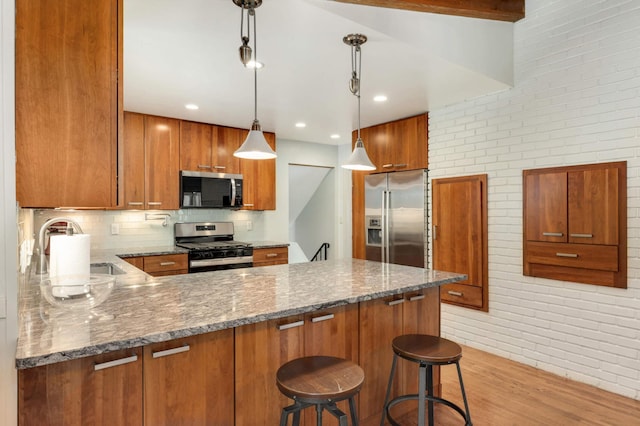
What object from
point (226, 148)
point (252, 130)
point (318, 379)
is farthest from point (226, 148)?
point (318, 379)

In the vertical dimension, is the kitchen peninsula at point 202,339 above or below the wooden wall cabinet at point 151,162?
below

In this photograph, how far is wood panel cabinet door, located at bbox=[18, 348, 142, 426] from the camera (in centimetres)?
115

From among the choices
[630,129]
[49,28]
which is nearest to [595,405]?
[630,129]

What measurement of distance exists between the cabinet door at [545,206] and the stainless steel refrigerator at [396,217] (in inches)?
42.2

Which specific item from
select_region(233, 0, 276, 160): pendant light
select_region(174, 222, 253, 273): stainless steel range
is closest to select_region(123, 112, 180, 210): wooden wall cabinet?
select_region(174, 222, 253, 273): stainless steel range

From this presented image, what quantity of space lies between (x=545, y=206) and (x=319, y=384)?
8.29 feet

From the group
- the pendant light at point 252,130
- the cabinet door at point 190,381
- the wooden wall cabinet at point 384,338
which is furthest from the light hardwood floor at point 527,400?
the pendant light at point 252,130

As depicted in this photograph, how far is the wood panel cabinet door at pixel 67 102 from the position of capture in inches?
47.4

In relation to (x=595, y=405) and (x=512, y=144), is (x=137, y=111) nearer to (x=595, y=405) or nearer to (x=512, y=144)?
(x=512, y=144)

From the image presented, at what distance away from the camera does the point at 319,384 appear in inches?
55.6

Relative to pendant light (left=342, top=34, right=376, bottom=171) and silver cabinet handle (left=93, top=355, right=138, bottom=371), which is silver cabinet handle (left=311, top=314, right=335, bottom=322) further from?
pendant light (left=342, top=34, right=376, bottom=171)

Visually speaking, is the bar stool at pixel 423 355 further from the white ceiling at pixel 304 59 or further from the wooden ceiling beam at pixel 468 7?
the wooden ceiling beam at pixel 468 7

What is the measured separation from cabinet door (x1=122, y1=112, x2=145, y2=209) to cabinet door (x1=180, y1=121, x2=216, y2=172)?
0.43m

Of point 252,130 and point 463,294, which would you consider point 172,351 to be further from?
point 463,294
